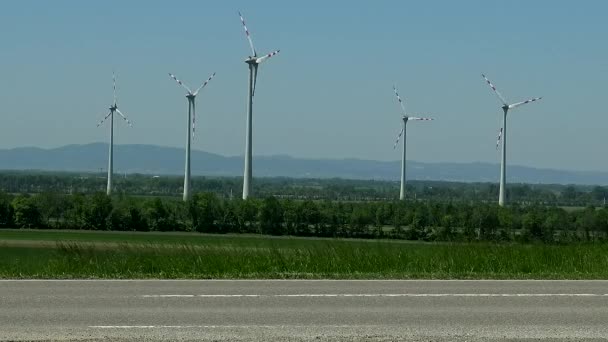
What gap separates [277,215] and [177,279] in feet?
268

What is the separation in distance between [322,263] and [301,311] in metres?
7.56

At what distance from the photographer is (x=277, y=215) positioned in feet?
339

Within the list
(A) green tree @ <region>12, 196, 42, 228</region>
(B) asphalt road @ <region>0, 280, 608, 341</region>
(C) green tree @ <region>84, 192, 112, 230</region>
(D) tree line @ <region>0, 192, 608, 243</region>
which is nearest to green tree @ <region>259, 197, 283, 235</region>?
(D) tree line @ <region>0, 192, 608, 243</region>

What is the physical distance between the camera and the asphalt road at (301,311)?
14.5 meters

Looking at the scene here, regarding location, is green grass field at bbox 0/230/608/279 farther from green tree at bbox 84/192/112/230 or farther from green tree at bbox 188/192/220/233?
green tree at bbox 84/192/112/230

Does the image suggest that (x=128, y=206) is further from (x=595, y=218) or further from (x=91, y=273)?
(x=91, y=273)

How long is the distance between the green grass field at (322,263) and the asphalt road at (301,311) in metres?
1.81

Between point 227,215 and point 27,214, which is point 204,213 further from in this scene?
point 27,214

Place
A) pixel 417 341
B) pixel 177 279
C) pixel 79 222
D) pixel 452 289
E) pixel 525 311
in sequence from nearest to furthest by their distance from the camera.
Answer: pixel 417 341 → pixel 525 311 → pixel 452 289 → pixel 177 279 → pixel 79 222

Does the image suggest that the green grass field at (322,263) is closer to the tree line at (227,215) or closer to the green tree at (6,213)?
the tree line at (227,215)

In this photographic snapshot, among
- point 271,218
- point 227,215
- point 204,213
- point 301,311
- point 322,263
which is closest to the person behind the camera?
point 301,311

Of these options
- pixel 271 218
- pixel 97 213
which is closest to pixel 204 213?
pixel 271 218

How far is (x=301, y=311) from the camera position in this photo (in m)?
16.6

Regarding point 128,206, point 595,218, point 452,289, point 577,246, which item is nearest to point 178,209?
point 128,206
